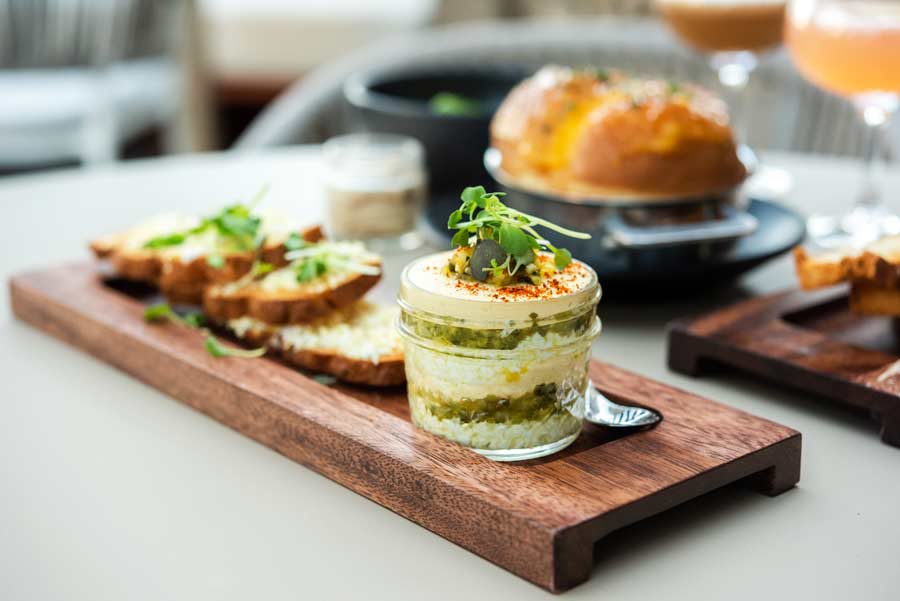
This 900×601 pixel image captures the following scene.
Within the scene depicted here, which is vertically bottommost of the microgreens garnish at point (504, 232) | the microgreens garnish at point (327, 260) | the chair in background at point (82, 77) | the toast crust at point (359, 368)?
the chair in background at point (82, 77)

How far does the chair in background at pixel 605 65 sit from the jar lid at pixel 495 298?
1451 millimetres

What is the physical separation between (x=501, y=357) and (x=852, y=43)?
909mm

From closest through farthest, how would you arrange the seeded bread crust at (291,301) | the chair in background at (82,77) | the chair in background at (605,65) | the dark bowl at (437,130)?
the seeded bread crust at (291,301) < the dark bowl at (437,130) < the chair in background at (605,65) < the chair in background at (82,77)

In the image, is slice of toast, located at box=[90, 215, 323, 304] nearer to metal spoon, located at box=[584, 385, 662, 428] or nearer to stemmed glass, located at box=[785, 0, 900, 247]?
metal spoon, located at box=[584, 385, 662, 428]

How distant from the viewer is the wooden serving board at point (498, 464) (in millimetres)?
731

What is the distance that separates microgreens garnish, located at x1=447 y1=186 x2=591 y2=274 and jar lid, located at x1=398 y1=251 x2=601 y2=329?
17 millimetres

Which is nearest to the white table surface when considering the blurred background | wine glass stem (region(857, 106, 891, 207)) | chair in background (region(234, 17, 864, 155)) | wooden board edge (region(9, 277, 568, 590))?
wooden board edge (region(9, 277, 568, 590))

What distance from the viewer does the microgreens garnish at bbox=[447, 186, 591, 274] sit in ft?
2.71

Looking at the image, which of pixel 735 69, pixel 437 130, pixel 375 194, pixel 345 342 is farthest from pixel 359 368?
pixel 735 69

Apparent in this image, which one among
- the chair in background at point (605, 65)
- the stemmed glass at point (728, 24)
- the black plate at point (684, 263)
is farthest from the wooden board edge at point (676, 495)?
the chair in background at point (605, 65)

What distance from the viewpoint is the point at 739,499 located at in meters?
0.84

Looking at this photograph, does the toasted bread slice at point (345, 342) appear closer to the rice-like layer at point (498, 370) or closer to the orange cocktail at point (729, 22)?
the rice-like layer at point (498, 370)

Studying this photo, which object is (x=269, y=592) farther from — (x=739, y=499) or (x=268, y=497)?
(x=739, y=499)

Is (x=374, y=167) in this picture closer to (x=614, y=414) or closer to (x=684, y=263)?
(x=684, y=263)
